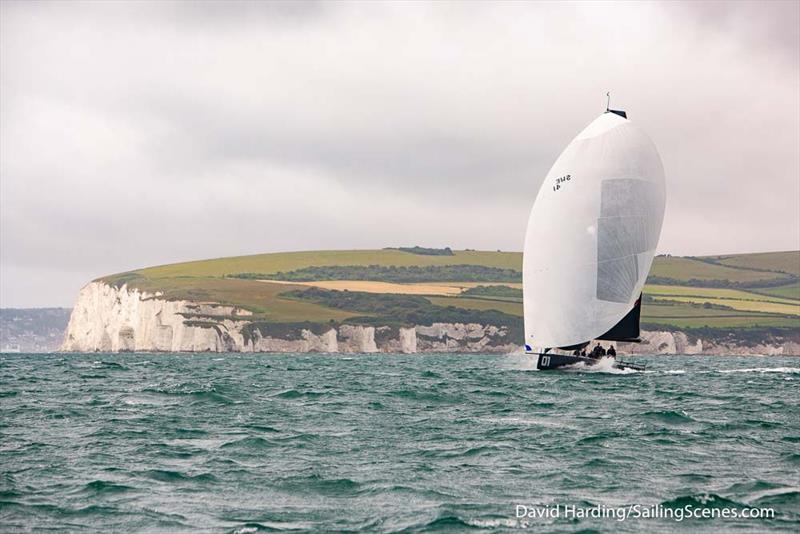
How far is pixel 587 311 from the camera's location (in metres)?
63.6

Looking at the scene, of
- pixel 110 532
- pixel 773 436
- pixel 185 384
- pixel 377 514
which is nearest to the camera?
pixel 110 532

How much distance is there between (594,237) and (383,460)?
40007 millimetres

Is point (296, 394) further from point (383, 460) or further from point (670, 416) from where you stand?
point (383, 460)

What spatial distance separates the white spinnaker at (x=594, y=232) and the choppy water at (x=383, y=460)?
63.1ft

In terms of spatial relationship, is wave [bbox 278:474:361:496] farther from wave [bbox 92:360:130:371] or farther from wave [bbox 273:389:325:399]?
wave [bbox 92:360:130:371]

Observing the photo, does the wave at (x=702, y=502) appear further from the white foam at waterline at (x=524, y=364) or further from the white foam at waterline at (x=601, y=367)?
the white foam at waterline at (x=524, y=364)

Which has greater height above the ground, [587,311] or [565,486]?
[587,311]

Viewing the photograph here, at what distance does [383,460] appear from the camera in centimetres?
2539

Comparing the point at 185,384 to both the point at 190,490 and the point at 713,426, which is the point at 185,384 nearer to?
the point at 713,426

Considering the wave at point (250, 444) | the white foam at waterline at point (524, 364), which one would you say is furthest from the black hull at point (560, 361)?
the wave at point (250, 444)

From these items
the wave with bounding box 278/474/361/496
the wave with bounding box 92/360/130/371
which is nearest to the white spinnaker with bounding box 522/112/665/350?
the wave with bounding box 92/360/130/371

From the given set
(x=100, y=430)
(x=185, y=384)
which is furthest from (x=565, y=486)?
(x=185, y=384)

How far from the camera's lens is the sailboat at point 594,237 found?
208 feet

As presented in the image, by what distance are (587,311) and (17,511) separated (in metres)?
47.7
